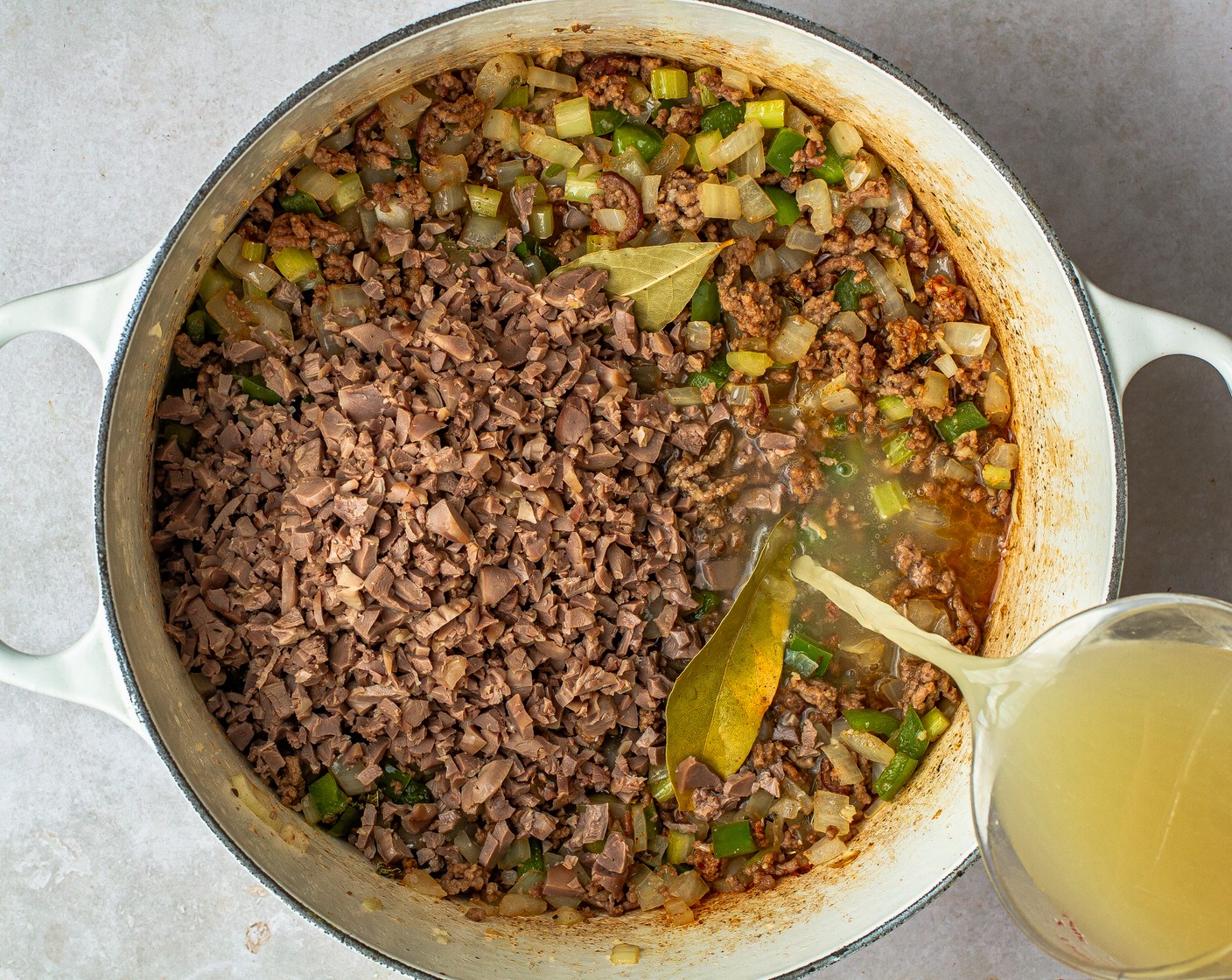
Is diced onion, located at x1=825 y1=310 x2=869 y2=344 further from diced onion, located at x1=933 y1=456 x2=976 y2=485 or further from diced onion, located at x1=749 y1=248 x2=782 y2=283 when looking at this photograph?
diced onion, located at x1=933 y1=456 x2=976 y2=485

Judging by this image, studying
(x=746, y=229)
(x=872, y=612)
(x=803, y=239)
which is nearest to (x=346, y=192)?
(x=746, y=229)

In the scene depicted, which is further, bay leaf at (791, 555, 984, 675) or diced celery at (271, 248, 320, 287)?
diced celery at (271, 248, 320, 287)

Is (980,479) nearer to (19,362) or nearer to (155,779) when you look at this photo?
(155,779)

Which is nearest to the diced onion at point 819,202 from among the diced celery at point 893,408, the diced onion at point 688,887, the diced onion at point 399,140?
the diced celery at point 893,408

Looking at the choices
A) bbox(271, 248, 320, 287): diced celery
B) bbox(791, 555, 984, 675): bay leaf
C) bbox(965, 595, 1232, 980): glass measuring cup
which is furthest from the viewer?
bbox(271, 248, 320, 287): diced celery

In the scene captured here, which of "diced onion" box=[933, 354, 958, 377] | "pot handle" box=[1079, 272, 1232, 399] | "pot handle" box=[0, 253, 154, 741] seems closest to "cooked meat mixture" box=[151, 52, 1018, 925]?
"diced onion" box=[933, 354, 958, 377]

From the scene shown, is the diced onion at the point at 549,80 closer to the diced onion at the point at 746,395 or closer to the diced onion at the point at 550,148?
the diced onion at the point at 550,148

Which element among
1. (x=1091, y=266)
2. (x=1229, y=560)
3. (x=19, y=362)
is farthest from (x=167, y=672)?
(x=1229, y=560)
